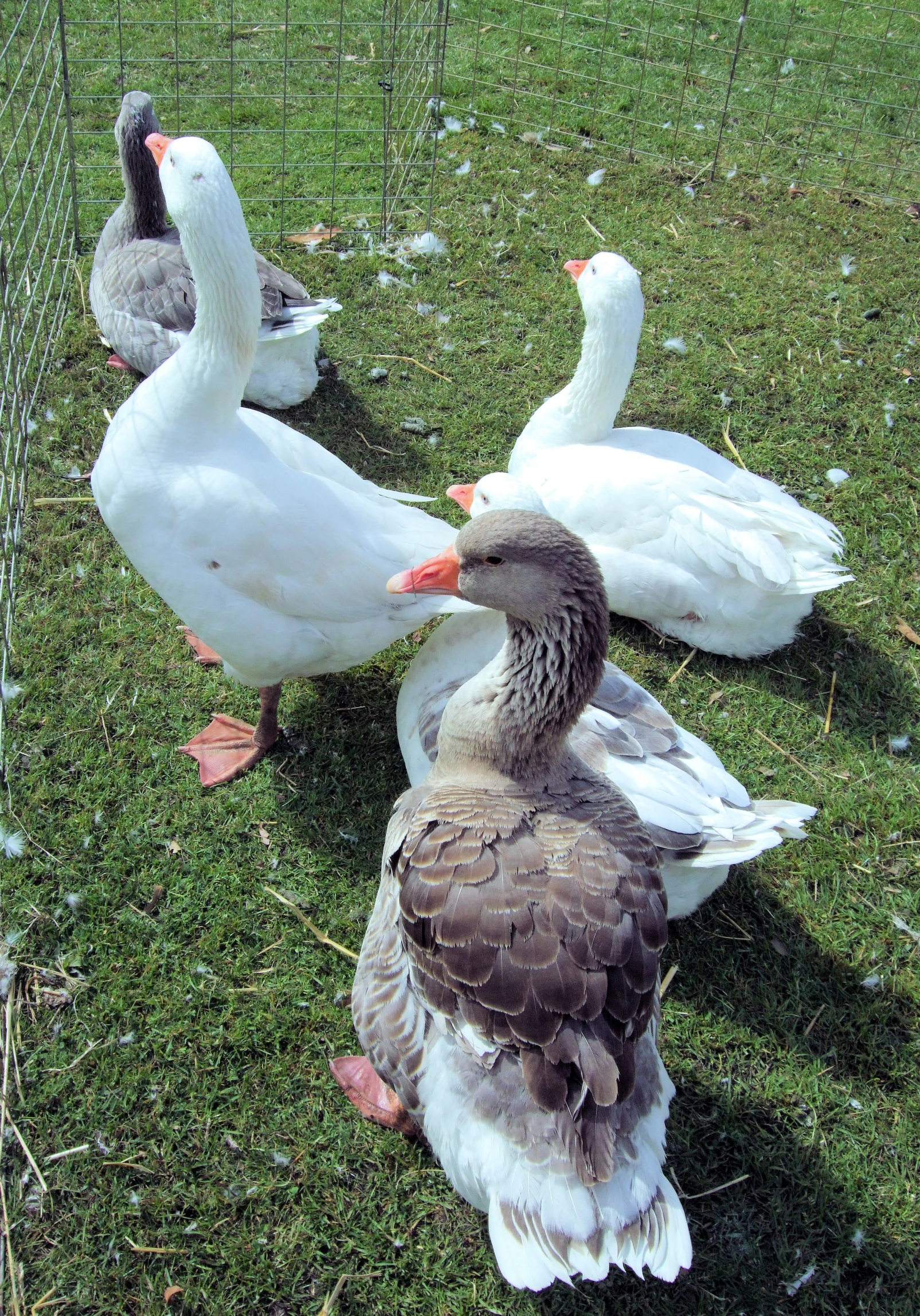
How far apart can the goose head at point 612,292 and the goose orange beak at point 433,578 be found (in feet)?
6.77

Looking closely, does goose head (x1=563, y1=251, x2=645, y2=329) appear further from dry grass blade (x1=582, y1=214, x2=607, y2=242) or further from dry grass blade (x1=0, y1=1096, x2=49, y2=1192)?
dry grass blade (x1=0, y1=1096, x2=49, y2=1192)

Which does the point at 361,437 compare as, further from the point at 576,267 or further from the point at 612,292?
the point at 612,292

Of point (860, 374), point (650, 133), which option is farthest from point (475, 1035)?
point (650, 133)

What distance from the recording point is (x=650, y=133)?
7.46 meters

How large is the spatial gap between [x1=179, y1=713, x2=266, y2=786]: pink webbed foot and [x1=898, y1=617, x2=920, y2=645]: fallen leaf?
118 inches

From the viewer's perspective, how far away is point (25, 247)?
542 centimetres

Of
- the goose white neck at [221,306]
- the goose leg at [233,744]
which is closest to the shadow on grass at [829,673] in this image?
the goose leg at [233,744]

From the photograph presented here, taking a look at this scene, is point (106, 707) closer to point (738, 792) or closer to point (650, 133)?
point (738, 792)

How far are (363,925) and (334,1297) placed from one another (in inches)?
44.1

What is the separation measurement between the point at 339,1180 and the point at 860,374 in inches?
204

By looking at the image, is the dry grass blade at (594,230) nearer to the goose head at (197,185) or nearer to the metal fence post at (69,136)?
the metal fence post at (69,136)

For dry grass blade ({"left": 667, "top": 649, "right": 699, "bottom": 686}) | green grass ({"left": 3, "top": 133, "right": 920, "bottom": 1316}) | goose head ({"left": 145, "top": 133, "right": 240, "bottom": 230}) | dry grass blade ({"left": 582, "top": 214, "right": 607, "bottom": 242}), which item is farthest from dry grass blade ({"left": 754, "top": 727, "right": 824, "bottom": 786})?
dry grass blade ({"left": 582, "top": 214, "right": 607, "bottom": 242})

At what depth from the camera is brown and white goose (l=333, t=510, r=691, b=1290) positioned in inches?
91.0

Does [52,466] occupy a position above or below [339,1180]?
above
